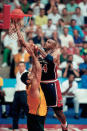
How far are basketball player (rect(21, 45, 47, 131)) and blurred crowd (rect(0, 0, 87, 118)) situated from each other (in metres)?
4.90

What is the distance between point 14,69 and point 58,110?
4.65 meters

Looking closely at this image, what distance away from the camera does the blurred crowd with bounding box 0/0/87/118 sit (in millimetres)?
12398

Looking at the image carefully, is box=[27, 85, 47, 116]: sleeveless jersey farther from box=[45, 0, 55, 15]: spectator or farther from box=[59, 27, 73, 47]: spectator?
box=[45, 0, 55, 15]: spectator

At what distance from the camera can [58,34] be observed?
1404 cm

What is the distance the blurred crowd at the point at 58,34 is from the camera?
12398mm

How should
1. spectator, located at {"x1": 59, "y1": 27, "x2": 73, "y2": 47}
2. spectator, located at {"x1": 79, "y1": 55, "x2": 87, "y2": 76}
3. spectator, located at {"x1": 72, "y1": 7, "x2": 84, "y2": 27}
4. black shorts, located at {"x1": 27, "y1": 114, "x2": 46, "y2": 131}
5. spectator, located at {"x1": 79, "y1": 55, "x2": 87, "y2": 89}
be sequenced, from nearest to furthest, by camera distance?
black shorts, located at {"x1": 27, "y1": 114, "x2": 46, "y2": 131}
spectator, located at {"x1": 79, "y1": 55, "x2": 87, "y2": 89}
spectator, located at {"x1": 79, "y1": 55, "x2": 87, "y2": 76}
spectator, located at {"x1": 59, "y1": 27, "x2": 73, "y2": 47}
spectator, located at {"x1": 72, "y1": 7, "x2": 84, "y2": 27}

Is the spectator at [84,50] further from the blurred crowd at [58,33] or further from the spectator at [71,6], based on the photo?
the spectator at [71,6]

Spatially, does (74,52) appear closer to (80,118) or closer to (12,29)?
(80,118)

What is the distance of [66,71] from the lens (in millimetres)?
12141

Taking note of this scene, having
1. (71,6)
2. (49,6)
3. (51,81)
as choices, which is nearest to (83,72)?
(49,6)

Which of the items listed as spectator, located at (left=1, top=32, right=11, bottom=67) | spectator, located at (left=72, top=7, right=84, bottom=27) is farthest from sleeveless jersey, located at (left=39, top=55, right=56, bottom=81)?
spectator, located at (left=72, top=7, right=84, bottom=27)

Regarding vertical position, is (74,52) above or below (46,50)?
below

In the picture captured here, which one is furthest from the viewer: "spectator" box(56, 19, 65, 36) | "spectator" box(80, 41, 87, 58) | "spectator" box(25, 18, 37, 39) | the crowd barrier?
"spectator" box(56, 19, 65, 36)

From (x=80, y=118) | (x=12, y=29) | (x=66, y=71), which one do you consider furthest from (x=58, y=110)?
(x=66, y=71)
